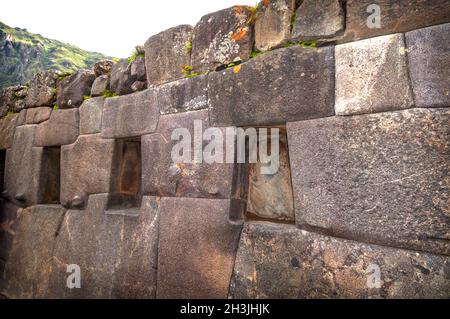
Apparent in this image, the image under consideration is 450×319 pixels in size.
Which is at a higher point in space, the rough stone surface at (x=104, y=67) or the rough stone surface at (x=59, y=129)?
the rough stone surface at (x=104, y=67)

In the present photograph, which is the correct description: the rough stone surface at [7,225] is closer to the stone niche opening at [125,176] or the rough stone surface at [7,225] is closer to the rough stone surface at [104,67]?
the stone niche opening at [125,176]

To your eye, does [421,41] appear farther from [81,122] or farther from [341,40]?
[81,122]

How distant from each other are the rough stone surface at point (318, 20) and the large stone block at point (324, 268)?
1.14m

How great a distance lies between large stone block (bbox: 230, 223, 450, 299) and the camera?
133 centimetres

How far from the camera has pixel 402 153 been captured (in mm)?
1386

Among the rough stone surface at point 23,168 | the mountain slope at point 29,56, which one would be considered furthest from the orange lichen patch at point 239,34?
the mountain slope at point 29,56

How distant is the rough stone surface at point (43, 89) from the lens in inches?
130

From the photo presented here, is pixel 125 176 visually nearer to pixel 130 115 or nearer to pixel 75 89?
pixel 130 115

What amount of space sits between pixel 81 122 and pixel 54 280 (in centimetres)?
156

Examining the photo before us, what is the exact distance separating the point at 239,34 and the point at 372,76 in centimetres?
94

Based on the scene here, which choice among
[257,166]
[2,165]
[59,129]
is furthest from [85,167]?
[2,165]

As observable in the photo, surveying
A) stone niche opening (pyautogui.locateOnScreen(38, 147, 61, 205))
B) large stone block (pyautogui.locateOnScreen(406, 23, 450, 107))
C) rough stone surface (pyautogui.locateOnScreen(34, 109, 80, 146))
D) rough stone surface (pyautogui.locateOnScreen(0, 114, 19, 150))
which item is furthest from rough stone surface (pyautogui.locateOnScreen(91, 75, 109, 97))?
large stone block (pyautogui.locateOnScreen(406, 23, 450, 107))

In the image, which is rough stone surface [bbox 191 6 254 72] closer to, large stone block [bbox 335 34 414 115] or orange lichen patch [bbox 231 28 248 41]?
orange lichen patch [bbox 231 28 248 41]
